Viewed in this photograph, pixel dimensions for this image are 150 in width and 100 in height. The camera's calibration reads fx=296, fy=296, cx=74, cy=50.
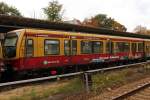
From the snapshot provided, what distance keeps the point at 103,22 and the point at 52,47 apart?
8222 cm

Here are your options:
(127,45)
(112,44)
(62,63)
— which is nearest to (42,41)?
(62,63)

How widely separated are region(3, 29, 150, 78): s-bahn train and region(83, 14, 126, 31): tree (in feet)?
239

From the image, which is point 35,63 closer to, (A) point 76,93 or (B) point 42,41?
(B) point 42,41

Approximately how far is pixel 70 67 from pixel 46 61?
9.58ft

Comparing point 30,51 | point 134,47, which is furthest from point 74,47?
point 134,47

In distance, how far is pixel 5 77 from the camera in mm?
17047

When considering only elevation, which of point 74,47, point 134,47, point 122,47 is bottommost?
point 134,47

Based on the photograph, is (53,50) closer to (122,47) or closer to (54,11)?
(122,47)

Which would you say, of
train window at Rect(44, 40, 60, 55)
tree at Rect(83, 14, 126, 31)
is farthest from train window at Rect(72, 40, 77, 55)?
tree at Rect(83, 14, 126, 31)

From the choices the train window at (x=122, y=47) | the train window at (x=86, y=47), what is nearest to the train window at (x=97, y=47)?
the train window at (x=86, y=47)

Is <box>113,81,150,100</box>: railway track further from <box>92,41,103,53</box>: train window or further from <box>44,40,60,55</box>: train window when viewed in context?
<box>92,41,103,53</box>: train window

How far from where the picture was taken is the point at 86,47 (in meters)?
21.2

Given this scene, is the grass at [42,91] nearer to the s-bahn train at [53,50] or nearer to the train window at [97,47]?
the s-bahn train at [53,50]

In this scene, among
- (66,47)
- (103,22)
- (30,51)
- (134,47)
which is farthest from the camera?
(103,22)
